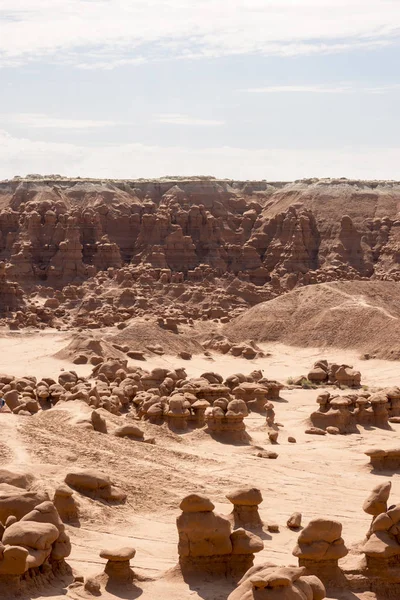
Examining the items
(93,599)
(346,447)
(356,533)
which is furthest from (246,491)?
(346,447)

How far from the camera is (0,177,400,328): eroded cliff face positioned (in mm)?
63531

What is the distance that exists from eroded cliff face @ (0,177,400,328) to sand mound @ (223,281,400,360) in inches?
385

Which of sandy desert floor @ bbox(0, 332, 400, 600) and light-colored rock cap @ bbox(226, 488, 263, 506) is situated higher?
light-colored rock cap @ bbox(226, 488, 263, 506)

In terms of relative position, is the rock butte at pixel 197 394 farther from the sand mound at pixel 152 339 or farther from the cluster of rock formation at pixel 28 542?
the sand mound at pixel 152 339

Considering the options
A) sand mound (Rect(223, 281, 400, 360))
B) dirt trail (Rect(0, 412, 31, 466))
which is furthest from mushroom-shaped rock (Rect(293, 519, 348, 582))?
sand mound (Rect(223, 281, 400, 360))

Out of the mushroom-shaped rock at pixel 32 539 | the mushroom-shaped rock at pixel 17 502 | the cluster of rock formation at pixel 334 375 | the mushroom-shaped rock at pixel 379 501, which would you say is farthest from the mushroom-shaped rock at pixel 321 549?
the cluster of rock formation at pixel 334 375

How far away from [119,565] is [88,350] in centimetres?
2659

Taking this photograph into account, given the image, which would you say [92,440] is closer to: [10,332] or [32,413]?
[32,413]

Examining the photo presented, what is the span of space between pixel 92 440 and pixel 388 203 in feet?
201

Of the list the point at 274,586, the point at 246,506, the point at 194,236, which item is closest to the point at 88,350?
the point at 246,506

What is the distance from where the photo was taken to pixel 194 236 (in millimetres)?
70812

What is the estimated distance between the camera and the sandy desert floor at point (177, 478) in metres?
12.8

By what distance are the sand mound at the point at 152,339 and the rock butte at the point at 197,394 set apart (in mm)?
130

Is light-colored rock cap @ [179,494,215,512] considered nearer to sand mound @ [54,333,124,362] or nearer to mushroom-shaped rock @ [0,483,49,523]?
mushroom-shaped rock @ [0,483,49,523]
